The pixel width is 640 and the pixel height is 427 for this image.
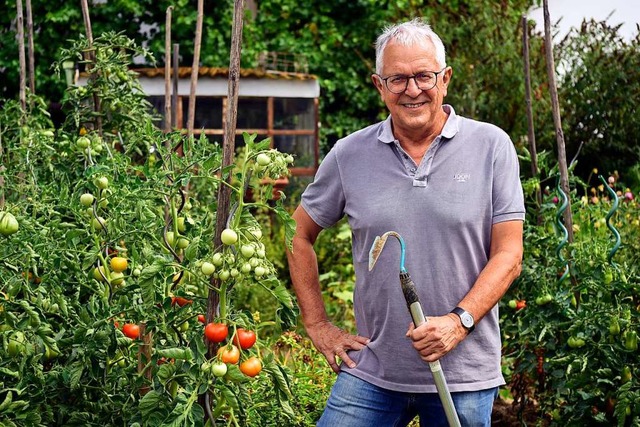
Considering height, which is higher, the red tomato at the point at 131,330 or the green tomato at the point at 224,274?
the green tomato at the point at 224,274

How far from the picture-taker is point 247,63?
10258 millimetres

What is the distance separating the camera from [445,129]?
101 inches

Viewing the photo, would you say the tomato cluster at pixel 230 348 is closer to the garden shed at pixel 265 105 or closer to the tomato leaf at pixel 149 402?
the tomato leaf at pixel 149 402

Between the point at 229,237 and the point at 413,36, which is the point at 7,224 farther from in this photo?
the point at 413,36

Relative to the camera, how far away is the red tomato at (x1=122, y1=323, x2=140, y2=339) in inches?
102

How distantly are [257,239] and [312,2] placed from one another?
8508mm

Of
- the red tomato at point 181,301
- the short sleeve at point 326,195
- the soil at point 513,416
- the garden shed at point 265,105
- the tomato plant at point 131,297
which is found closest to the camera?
the tomato plant at point 131,297

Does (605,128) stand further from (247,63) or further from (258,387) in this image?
(258,387)

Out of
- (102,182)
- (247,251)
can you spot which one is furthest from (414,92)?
(102,182)

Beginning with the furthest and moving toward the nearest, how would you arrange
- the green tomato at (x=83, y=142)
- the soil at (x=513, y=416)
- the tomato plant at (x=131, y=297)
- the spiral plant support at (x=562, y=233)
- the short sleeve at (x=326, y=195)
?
the soil at (x=513, y=416) → the spiral plant support at (x=562, y=233) → the green tomato at (x=83, y=142) → the short sleeve at (x=326, y=195) → the tomato plant at (x=131, y=297)

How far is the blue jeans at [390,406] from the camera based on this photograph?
2.49 metres

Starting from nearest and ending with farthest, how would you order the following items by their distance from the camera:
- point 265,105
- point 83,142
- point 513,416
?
point 83,142, point 513,416, point 265,105

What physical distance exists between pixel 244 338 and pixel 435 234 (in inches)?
21.4

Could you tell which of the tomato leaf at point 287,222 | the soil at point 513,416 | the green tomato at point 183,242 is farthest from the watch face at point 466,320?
the soil at point 513,416
